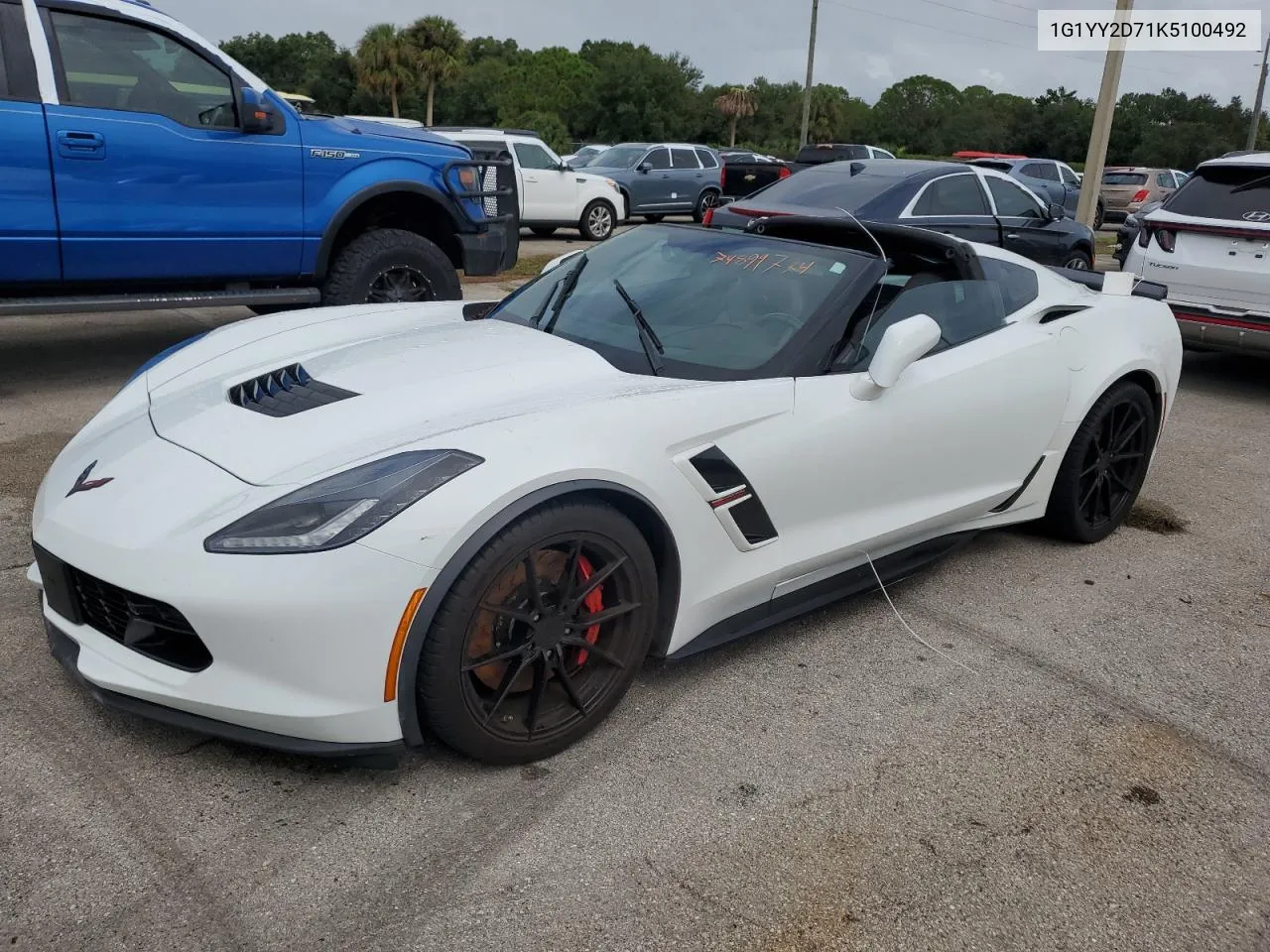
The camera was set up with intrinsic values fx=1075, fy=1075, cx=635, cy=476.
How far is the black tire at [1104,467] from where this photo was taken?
4141mm

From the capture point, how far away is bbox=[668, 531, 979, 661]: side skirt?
3006 mm

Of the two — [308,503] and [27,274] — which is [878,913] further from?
[27,274]

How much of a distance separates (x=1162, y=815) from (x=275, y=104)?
18.5 feet

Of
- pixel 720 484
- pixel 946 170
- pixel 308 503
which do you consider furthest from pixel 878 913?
pixel 946 170

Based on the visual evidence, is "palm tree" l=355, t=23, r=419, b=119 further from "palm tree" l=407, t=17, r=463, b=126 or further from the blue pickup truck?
the blue pickup truck

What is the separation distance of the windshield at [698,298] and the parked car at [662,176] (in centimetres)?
1422

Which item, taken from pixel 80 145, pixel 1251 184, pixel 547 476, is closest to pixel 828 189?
pixel 1251 184

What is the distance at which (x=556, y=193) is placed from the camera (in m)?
14.5

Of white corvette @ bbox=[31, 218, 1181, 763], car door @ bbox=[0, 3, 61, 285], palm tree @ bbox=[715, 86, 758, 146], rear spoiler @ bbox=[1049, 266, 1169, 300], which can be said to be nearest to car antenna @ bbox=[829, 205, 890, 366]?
white corvette @ bbox=[31, 218, 1181, 763]

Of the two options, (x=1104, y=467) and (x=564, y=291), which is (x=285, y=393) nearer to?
(x=564, y=291)

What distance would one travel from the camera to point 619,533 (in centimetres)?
264

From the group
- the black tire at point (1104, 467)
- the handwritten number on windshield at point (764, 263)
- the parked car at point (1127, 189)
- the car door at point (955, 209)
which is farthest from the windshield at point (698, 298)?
the parked car at point (1127, 189)

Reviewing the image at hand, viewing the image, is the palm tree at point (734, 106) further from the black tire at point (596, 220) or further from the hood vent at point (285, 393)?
the hood vent at point (285, 393)

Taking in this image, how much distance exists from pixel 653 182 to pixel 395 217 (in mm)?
11642
